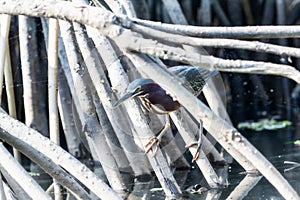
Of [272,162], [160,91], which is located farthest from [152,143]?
[272,162]

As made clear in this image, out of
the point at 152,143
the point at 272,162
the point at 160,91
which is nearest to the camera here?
the point at 160,91

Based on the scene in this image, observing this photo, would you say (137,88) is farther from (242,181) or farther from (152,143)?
(242,181)

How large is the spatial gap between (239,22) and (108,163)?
4.21 meters

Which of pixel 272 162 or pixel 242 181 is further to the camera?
pixel 272 162

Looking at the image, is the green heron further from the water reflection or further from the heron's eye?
the water reflection

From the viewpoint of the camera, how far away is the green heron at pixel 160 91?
132 inches

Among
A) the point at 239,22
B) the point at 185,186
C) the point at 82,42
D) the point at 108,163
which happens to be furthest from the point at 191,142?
the point at 239,22

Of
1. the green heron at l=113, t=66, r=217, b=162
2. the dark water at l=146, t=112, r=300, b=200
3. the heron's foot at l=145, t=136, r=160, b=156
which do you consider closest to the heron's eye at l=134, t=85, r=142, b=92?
the green heron at l=113, t=66, r=217, b=162

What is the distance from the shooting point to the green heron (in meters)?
3.37

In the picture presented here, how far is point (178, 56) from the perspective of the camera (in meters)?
2.39

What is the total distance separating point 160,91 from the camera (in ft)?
11.4

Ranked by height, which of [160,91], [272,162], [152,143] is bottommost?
[272,162]

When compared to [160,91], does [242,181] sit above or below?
below

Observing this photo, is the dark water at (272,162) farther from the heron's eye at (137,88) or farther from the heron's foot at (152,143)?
the heron's eye at (137,88)
